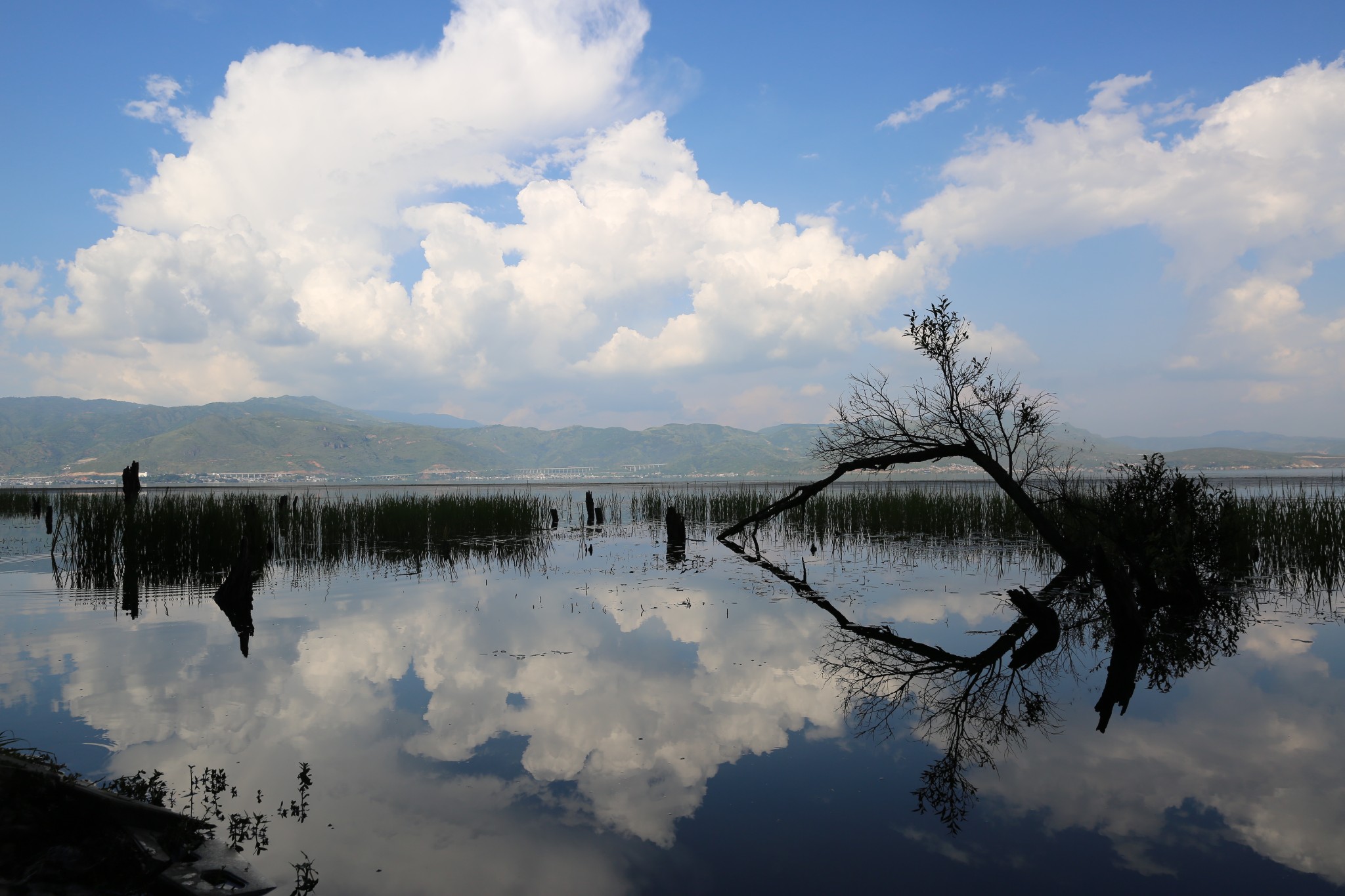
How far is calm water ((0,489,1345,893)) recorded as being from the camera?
4207mm

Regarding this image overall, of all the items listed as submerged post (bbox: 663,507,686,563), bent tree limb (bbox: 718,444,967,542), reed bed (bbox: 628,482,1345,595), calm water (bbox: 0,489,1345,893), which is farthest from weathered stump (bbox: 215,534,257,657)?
reed bed (bbox: 628,482,1345,595)

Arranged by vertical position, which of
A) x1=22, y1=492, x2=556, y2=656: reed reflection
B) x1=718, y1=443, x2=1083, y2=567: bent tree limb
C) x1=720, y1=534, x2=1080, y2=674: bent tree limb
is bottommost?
x1=720, y1=534, x2=1080, y2=674: bent tree limb

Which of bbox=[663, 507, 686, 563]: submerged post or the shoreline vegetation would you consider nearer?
the shoreline vegetation

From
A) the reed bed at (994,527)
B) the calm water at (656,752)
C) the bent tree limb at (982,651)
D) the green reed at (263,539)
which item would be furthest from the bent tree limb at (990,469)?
the green reed at (263,539)

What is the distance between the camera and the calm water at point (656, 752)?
4207 millimetres

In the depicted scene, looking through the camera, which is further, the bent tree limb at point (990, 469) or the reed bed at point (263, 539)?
the reed bed at point (263, 539)

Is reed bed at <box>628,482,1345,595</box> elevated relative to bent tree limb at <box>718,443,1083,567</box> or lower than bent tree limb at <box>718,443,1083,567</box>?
lower

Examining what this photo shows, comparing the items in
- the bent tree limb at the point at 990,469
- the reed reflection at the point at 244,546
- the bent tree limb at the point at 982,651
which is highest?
the bent tree limb at the point at 990,469

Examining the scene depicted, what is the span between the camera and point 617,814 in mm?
4797

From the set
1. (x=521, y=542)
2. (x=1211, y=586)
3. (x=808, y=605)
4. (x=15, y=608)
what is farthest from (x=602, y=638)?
(x=521, y=542)

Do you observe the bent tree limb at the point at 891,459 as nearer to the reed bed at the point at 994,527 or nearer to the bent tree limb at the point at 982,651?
the bent tree limb at the point at 982,651

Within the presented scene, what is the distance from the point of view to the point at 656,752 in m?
5.87

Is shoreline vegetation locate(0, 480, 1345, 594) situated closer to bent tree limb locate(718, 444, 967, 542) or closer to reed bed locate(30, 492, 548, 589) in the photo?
reed bed locate(30, 492, 548, 589)

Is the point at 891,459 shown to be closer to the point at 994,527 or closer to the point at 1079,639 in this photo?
the point at 1079,639
